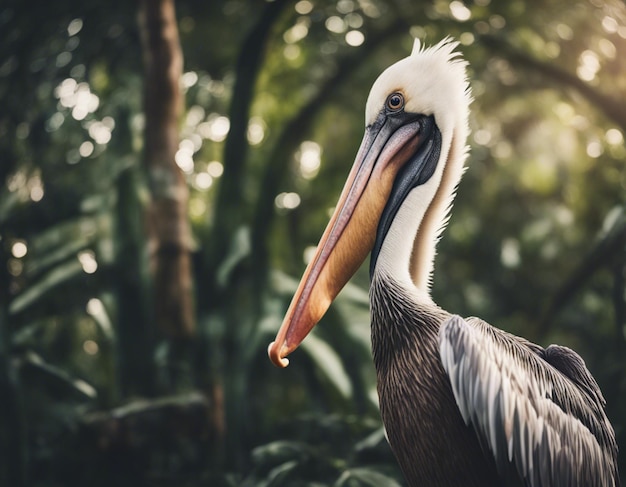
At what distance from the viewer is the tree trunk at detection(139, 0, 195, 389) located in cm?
450

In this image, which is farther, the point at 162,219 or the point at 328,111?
the point at 328,111

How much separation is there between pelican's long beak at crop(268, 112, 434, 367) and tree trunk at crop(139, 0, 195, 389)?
101 inches

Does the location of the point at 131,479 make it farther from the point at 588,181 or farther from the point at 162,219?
the point at 588,181

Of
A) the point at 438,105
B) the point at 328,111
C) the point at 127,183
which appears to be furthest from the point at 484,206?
the point at 438,105

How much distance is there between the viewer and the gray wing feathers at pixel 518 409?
1.80 m

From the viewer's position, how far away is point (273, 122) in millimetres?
5113

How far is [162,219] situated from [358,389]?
171 centimetres

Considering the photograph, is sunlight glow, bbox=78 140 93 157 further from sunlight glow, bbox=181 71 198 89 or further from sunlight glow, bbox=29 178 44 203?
sunlight glow, bbox=181 71 198 89

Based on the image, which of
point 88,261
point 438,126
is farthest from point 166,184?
point 438,126

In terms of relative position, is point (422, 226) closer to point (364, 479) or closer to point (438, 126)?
point (438, 126)

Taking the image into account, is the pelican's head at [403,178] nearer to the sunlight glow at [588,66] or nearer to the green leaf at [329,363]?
the green leaf at [329,363]

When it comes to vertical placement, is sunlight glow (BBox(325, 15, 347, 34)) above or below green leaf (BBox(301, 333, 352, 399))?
above

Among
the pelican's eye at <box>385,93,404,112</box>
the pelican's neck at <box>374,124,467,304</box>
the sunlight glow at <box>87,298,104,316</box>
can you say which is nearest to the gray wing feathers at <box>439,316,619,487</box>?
the pelican's neck at <box>374,124,467,304</box>

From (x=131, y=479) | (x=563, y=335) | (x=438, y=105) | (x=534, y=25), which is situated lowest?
(x=131, y=479)
